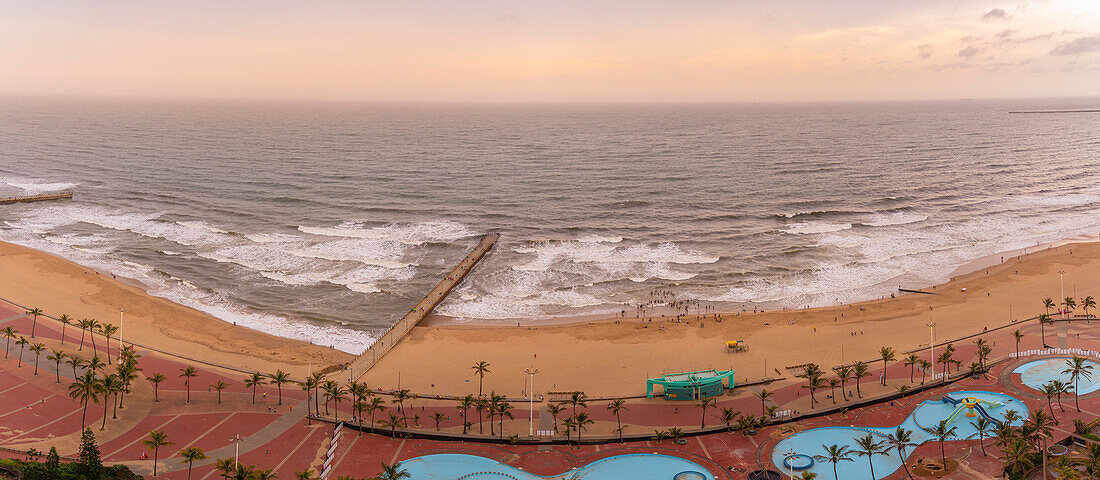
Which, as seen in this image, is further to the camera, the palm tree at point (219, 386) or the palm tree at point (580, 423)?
the palm tree at point (219, 386)

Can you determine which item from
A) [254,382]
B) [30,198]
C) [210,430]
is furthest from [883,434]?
[30,198]

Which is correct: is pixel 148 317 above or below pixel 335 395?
above

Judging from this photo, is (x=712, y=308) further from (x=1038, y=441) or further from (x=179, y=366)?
(x=179, y=366)

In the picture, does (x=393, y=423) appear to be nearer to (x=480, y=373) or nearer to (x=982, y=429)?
(x=480, y=373)

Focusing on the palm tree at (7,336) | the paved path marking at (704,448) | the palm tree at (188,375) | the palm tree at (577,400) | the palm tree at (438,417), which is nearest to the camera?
the paved path marking at (704,448)

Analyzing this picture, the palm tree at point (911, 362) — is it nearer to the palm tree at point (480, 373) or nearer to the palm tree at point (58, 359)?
the palm tree at point (480, 373)

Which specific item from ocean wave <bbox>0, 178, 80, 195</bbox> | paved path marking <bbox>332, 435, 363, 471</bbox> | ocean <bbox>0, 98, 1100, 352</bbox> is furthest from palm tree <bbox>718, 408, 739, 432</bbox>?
ocean wave <bbox>0, 178, 80, 195</bbox>

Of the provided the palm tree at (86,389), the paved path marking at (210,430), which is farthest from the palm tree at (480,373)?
the palm tree at (86,389)
